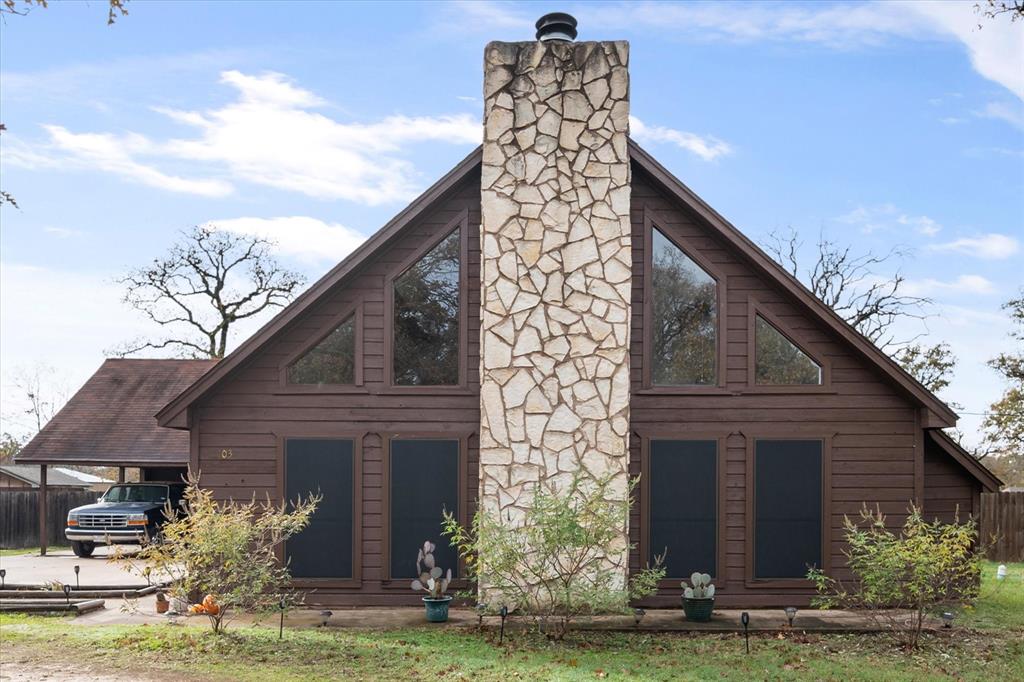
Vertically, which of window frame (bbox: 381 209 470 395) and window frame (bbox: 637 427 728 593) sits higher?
window frame (bbox: 381 209 470 395)

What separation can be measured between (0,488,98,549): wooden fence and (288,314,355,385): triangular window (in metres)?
17.4

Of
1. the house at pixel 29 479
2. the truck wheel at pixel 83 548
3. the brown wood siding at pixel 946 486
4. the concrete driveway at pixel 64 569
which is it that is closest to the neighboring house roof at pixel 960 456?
the brown wood siding at pixel 946 486

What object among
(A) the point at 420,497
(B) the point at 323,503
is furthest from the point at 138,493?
(A) the point at 420,497

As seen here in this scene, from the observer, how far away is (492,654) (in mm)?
10125

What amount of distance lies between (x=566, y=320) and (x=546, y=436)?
1.48m

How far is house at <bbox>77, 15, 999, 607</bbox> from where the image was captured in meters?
12.7

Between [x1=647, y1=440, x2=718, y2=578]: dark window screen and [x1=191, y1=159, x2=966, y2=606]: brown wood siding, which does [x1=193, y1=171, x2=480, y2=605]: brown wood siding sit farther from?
[x1=647, y1=440, x2=718, y2=578]: dark window screen

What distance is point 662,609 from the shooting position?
41.9 feet

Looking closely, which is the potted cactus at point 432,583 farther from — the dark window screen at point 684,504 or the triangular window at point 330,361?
the dark window screen at point 684,504

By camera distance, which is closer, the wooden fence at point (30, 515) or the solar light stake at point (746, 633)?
the solar light stake at point (746, 633)

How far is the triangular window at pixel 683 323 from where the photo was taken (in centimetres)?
1312

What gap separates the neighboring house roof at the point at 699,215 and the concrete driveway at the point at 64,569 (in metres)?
3.27

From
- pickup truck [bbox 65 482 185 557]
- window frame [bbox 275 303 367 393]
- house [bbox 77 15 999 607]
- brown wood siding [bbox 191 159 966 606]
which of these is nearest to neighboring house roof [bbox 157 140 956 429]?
house [bbox 77 15 999 607]

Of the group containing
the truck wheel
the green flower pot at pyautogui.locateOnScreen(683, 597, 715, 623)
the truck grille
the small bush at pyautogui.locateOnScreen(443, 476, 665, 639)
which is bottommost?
the truck wheel
